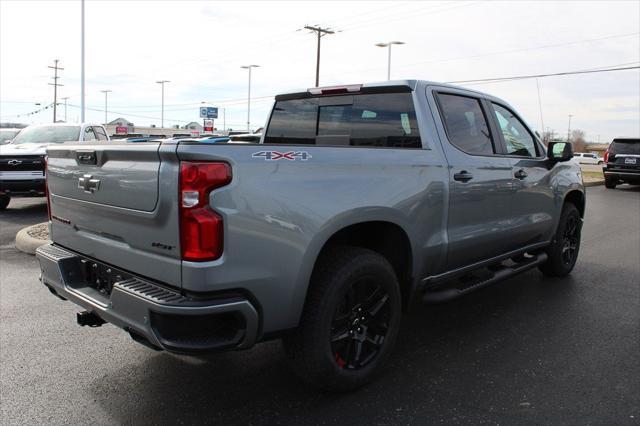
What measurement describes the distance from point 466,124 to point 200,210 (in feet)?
8.43

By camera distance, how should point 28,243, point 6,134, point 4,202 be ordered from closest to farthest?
point 28,243
point 4,202
point 6,134

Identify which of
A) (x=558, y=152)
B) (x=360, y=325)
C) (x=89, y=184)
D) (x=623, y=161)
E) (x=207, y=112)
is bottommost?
(x=360, y=325)

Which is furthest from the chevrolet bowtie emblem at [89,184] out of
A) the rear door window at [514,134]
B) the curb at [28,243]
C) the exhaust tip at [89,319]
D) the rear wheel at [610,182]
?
the rear wheel at [610,182]

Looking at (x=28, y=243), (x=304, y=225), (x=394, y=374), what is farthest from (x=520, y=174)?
(x=28, y=243)

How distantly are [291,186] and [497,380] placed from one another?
1.90 meters

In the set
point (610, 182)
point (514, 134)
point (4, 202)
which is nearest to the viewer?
point (514, 134)

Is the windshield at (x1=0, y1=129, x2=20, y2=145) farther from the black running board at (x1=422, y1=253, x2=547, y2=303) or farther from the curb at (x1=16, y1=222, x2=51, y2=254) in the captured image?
the black running board at (x1=422, y1=253, x2=547, y2=303)

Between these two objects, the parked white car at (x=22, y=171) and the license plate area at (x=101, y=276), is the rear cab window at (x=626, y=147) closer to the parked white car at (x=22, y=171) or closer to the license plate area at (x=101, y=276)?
the parked white car at (x=22, y=171)

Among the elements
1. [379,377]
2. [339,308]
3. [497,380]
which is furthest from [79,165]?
[497,380]

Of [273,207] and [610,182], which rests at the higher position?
[610,182]

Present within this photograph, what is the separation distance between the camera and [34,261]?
21.6ft

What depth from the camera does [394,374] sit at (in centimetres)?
356

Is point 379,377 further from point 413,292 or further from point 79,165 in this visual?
point 79,165

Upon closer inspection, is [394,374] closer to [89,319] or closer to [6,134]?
[89,319]
